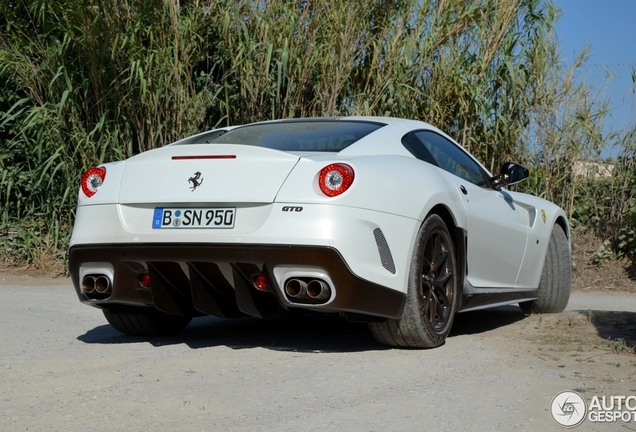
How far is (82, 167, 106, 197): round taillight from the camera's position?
208 inches

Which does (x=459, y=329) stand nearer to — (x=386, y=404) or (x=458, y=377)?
(x=458, y=377)

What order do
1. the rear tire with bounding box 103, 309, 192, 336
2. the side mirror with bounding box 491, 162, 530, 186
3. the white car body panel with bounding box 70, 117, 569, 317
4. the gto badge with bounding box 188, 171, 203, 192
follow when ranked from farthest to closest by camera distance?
1. the side mirror with bounding box 491, 162, 530, 186
2. the rear tire with bounding box 103, 309, 192, 336
3. the gto badge with bounding box 188, 171, 203, 192
4. the white car body panel with bounding box 70, 117, 569, 317

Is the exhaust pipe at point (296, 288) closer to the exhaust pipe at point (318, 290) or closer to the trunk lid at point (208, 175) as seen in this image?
the exhaust pipe at point (318, 290)

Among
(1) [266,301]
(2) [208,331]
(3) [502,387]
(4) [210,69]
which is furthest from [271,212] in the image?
(4) [210,69]

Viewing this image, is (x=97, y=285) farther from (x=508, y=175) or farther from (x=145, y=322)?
(x=508, y=175)

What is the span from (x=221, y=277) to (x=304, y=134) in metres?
1.02

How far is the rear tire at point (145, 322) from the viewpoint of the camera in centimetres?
580

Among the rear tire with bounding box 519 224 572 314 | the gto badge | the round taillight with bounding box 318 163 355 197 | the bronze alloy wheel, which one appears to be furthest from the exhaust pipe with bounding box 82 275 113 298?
the rear tire with bounding box 519 224 572 314

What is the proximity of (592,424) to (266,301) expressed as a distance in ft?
6.20

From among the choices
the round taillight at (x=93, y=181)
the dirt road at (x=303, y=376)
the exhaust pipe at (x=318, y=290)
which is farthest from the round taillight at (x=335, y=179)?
the round taillight at (x=93, y=181)

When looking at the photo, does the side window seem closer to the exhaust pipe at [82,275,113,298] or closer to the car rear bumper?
the car rear bumper

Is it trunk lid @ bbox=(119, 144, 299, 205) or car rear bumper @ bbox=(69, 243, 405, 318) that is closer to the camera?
car rear bumper @ bbox=(69, 243, 405, 318)

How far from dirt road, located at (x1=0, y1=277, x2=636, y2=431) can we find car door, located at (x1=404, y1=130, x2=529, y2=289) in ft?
1.21

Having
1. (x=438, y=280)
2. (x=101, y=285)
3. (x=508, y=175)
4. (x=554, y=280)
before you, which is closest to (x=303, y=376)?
(x=438, y=280)
